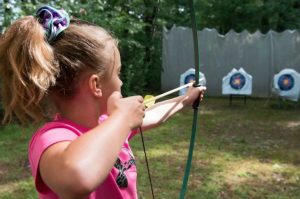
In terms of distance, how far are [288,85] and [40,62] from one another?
634 centimetres

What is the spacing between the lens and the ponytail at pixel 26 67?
773 mm

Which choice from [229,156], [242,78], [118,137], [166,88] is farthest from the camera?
[166,88]

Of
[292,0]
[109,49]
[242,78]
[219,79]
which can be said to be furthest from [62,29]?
[292,0]

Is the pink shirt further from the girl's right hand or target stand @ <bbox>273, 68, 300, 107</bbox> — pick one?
target stand @ <bbox>273, 68, 300, 107</bbox>

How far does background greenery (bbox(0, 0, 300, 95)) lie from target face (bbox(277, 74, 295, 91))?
2.11 meters

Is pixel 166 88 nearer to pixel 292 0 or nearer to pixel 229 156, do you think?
pixel 292 0

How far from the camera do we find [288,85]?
668 centimetres

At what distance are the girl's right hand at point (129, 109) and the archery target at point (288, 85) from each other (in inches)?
243

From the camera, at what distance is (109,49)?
88 centimetres

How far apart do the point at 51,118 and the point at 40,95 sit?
0.13 metres

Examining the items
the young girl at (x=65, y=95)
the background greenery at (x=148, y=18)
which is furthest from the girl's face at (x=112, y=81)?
the background greenery at (x=148, y=18)

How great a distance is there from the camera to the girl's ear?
0.84 m

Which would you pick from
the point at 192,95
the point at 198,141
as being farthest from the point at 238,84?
the point at 192,95

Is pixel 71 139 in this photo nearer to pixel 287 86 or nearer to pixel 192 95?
pixel 192 95
